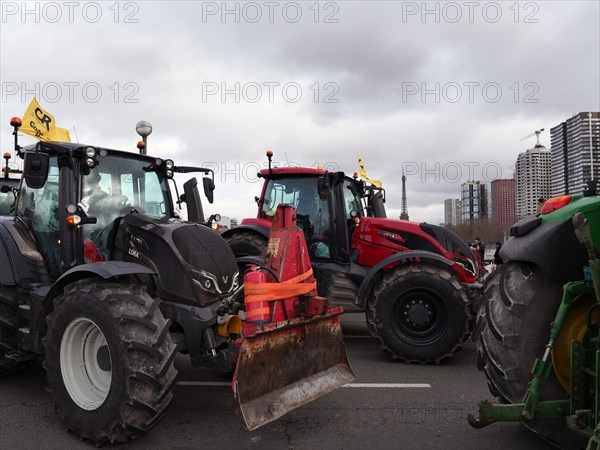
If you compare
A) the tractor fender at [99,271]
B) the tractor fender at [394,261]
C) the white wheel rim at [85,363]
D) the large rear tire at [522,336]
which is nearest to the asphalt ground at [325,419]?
the white wheel rim at [85,363]

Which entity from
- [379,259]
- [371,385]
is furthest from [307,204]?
[371,385]

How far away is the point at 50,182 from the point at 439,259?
449 centimetres

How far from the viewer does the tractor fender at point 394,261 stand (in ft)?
19.6

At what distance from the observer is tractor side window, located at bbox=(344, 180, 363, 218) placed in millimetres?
7131

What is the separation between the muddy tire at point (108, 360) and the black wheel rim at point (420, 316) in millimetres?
3297

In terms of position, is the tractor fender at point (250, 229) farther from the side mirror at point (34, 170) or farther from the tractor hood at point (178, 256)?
the side mirror at point (34, 170)

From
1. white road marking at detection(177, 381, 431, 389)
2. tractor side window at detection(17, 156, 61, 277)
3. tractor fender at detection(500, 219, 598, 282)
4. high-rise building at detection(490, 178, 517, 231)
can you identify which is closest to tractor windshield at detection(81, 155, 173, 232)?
tractor side window at detection(17, 156, 61, 277)

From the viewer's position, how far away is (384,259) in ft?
20.4

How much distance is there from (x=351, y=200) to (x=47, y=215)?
424 centimetres

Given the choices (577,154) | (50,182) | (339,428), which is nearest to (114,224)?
(50,182)

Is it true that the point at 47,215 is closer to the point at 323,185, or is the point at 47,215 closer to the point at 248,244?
the point at 248,244

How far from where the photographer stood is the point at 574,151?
195 inches

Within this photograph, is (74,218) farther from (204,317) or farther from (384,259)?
(384,259)

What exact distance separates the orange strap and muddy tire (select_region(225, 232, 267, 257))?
3120mm
